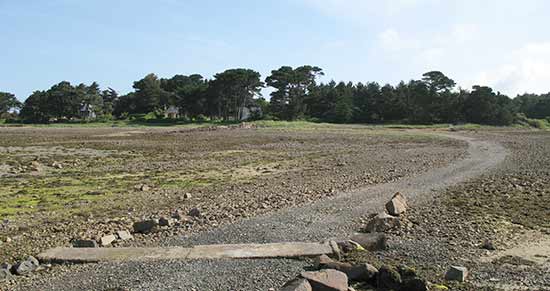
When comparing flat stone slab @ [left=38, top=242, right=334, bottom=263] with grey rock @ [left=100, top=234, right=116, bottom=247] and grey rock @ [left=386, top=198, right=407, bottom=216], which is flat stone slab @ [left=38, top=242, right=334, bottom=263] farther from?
grey rock @ [left=386, top=198, right=407, bottom=216]

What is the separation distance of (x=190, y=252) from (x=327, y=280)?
9.69 ft

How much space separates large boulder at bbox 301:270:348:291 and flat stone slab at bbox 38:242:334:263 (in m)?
1.52

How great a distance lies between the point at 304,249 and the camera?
27.2 feet

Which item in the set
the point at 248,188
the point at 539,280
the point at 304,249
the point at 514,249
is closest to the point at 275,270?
the point at 304,249

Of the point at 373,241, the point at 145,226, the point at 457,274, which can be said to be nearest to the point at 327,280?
the point at 457,274

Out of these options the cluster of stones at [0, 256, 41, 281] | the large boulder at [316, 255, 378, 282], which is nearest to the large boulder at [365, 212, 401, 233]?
the large boulder at [316, 255, 378, 282]

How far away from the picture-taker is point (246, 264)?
769cm

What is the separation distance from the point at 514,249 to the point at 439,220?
2.23m

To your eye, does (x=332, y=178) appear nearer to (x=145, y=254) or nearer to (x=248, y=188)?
(x=248, y=188)

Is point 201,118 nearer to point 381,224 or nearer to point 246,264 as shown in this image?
point 381,224

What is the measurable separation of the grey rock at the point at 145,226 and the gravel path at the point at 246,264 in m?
1.00

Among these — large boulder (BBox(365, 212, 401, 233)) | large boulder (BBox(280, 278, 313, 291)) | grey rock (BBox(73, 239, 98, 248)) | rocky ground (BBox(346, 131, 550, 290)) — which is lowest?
grey rock (BBox(73, 239, 98, 248))

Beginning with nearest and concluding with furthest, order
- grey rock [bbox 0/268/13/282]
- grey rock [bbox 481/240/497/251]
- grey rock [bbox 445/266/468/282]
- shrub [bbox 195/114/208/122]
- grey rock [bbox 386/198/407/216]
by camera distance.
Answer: grey rock [bbox 445/266/468/282]
grey rock [bbox 0/268/13/282]
grey rock [bbox 481/240/497/251]
grey rock [bbox 386/198/407/216]
shrub [bbox 195/114/208/122]

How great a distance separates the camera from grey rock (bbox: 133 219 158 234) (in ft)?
33.2
